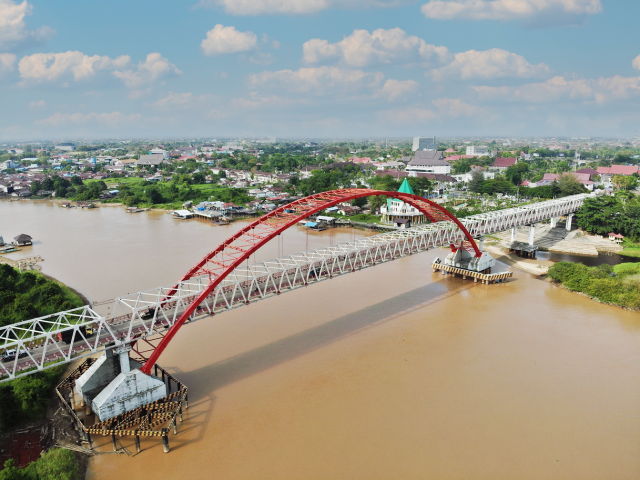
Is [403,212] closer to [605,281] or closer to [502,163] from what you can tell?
[605,281]

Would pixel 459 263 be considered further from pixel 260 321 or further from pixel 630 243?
pixel 630 243

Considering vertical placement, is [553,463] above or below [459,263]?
below

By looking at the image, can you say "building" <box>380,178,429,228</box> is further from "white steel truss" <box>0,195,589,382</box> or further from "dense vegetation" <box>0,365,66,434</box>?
"dense vegetation" <box>0,365,66,434</box>

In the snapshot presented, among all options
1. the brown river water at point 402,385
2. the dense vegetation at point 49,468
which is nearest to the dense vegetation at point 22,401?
the dense vegetation at point 49,468

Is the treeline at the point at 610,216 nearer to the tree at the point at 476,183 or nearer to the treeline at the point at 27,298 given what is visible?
the tree at the point at 476,183

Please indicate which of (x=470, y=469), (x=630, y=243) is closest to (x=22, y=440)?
(x=470, y=469)

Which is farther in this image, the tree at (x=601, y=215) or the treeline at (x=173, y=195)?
the treeline at (x=173, y=195)
